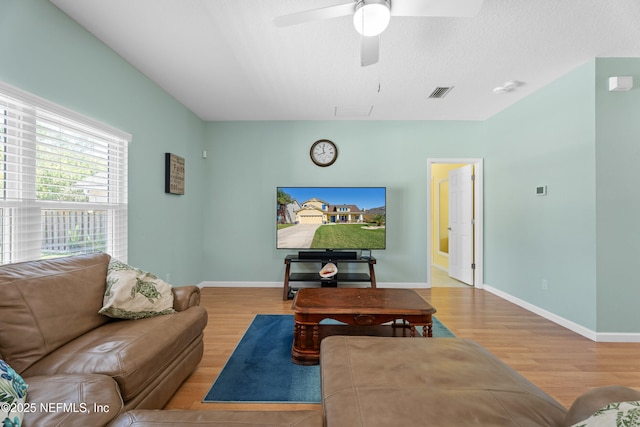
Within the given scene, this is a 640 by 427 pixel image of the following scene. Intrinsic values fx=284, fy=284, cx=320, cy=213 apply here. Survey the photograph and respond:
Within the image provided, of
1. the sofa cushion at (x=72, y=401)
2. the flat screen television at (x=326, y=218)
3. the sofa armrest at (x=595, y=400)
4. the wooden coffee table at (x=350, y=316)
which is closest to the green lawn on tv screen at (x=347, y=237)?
the flat screen television at (x=326, y=218)

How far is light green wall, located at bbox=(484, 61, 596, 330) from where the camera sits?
104 inches

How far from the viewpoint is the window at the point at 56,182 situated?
172 centimetres

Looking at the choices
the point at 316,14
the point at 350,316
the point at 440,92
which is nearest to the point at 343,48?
the point at 316,14

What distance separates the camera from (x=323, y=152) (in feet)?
14.1

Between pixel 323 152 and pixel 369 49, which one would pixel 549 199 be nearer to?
pixel 369 49

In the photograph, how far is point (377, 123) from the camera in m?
4.31

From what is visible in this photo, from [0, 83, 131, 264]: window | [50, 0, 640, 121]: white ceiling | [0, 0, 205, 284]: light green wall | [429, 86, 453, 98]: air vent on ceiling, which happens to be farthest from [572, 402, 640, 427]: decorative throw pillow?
[429, 86, 453, 98]: air vent on ceiling

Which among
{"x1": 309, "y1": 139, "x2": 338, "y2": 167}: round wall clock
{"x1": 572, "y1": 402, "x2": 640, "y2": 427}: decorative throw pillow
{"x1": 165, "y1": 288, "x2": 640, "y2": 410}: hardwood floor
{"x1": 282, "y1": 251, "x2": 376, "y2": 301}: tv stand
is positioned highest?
{"x1": 309, "y1": 139, "x2": 338, "y2": 167}: round wall clock

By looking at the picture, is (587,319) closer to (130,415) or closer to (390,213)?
(390,213)

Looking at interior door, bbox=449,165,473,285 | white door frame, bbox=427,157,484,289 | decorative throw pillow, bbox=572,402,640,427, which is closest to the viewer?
decorative throw pillow, bbox=572,402,640,427

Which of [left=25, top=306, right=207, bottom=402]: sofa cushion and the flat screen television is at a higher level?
the flat screen television

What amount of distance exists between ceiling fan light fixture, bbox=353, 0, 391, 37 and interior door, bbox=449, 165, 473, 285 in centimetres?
339

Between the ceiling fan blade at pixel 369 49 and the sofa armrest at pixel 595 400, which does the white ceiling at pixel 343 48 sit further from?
the sofa armrest at pixel 595 400

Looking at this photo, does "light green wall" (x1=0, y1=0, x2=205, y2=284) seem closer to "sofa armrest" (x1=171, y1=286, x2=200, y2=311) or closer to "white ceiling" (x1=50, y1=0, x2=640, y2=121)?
"white ceiling" (x1=50, y1=0, x2=640, y2=121)
